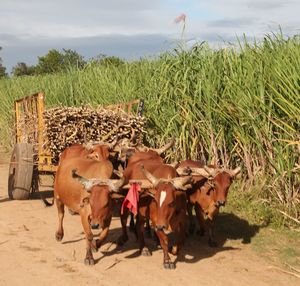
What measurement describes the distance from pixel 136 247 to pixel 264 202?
210 centimetres

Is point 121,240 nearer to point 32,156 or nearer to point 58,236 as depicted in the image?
point 58,236

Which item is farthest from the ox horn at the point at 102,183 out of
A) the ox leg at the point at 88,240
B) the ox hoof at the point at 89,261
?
the ox hoof at the point at 89,261

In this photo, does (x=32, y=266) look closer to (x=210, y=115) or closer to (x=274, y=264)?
(x=274, y=264)

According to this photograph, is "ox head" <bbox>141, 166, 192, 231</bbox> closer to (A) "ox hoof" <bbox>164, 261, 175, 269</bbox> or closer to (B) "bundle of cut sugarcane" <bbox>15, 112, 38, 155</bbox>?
(A) "ox hoof" <bbox>164, 261, 175, 269</bbox>

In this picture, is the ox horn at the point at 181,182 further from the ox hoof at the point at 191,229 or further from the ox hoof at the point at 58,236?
the ox hoof at the point at 58,236

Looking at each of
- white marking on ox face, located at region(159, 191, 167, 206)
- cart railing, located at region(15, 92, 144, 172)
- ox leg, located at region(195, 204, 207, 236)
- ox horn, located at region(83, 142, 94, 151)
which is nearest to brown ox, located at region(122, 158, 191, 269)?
white marking on ox face, located at region(159, 191, 167, 206)

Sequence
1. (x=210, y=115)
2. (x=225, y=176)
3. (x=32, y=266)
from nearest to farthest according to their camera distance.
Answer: (x=32, y=266) < (x=225, y=176) < (x=210, y=115)

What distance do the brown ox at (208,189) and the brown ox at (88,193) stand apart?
1.00 meters

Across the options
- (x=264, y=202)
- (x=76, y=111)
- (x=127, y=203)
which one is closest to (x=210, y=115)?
(x=264, y=202)

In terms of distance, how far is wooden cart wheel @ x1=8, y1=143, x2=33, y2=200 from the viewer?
9.12m

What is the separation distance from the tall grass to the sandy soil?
1.11m

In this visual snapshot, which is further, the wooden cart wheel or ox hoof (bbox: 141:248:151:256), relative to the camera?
the wooden cart wheel

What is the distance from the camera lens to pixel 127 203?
5.86 metres

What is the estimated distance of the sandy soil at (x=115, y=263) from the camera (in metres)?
→ 5.37
